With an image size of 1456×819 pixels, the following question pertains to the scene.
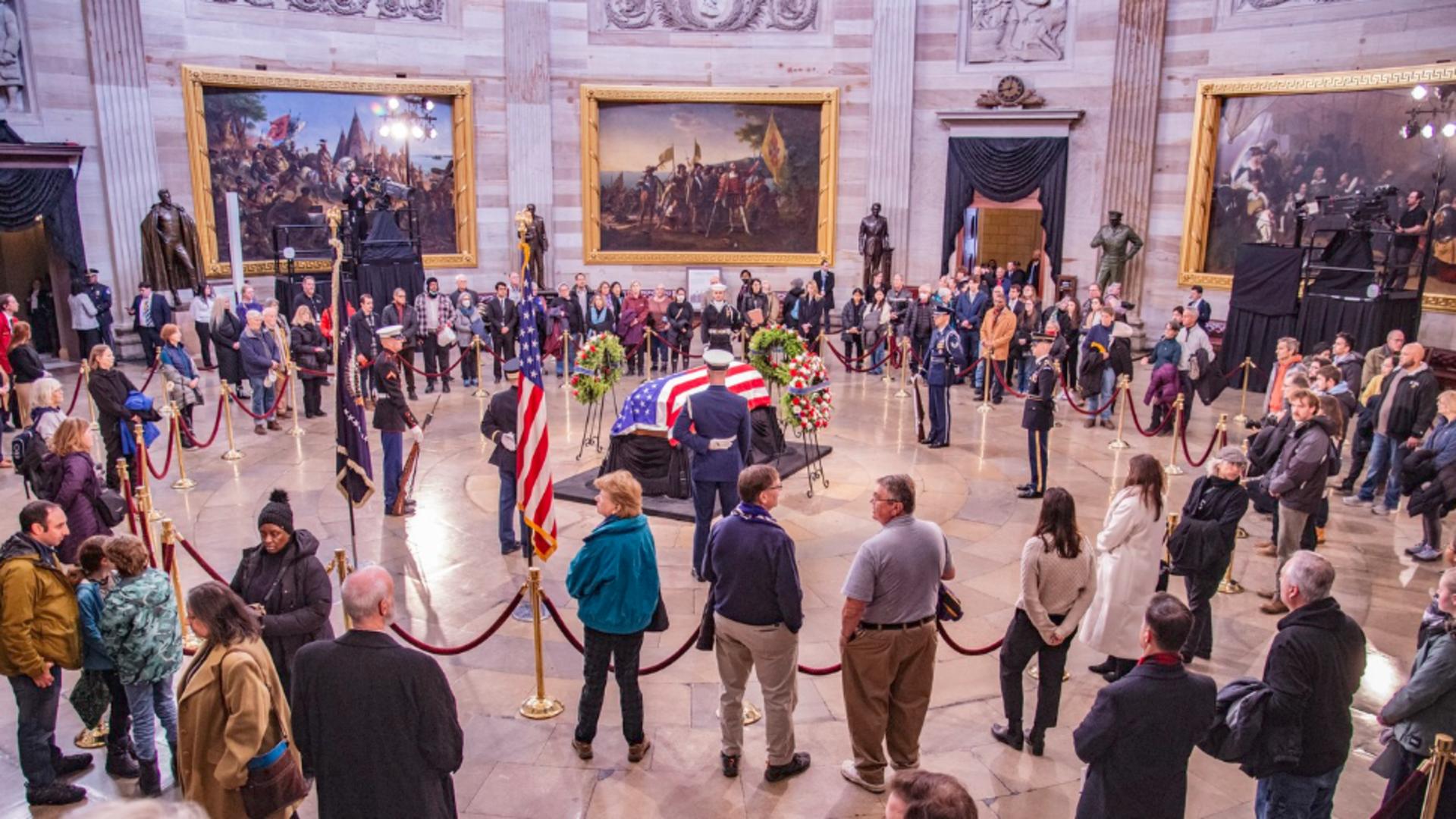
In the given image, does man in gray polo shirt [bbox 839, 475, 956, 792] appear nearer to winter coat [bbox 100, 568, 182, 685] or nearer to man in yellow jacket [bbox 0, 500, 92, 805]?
winter coat [bbox 100, 568, 182, 685]

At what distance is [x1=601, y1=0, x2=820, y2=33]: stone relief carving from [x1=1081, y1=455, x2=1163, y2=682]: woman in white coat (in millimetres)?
17648

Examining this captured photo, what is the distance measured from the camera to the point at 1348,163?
17422mm

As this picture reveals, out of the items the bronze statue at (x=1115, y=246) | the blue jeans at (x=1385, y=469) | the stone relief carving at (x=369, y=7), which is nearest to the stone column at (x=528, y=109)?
the stone relief carving at (x=369, y=7)

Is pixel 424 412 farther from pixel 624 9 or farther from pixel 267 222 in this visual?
pixel 624 9

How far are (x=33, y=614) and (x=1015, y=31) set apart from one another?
20.0 m

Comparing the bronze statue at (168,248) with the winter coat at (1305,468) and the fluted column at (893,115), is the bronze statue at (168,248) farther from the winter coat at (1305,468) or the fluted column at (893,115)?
the winter coat at (1305,468)

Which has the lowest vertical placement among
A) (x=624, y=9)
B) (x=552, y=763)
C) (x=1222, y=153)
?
(x=552, y=763)

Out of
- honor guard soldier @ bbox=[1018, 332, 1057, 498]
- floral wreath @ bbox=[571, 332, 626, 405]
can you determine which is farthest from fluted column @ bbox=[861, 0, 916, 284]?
honor guard soldier @ bbox=[1018, 332, 1057, 498]

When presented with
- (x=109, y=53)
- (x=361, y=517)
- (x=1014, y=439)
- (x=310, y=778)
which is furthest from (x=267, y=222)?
(x=310, y=778)

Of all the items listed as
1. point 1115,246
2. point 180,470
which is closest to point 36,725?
point 180,470

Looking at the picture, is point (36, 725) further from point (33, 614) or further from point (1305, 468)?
point (1305, 468)

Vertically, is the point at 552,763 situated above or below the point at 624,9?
below

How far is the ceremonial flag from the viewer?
2233 centimetres

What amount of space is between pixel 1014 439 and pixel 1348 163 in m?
8.68
